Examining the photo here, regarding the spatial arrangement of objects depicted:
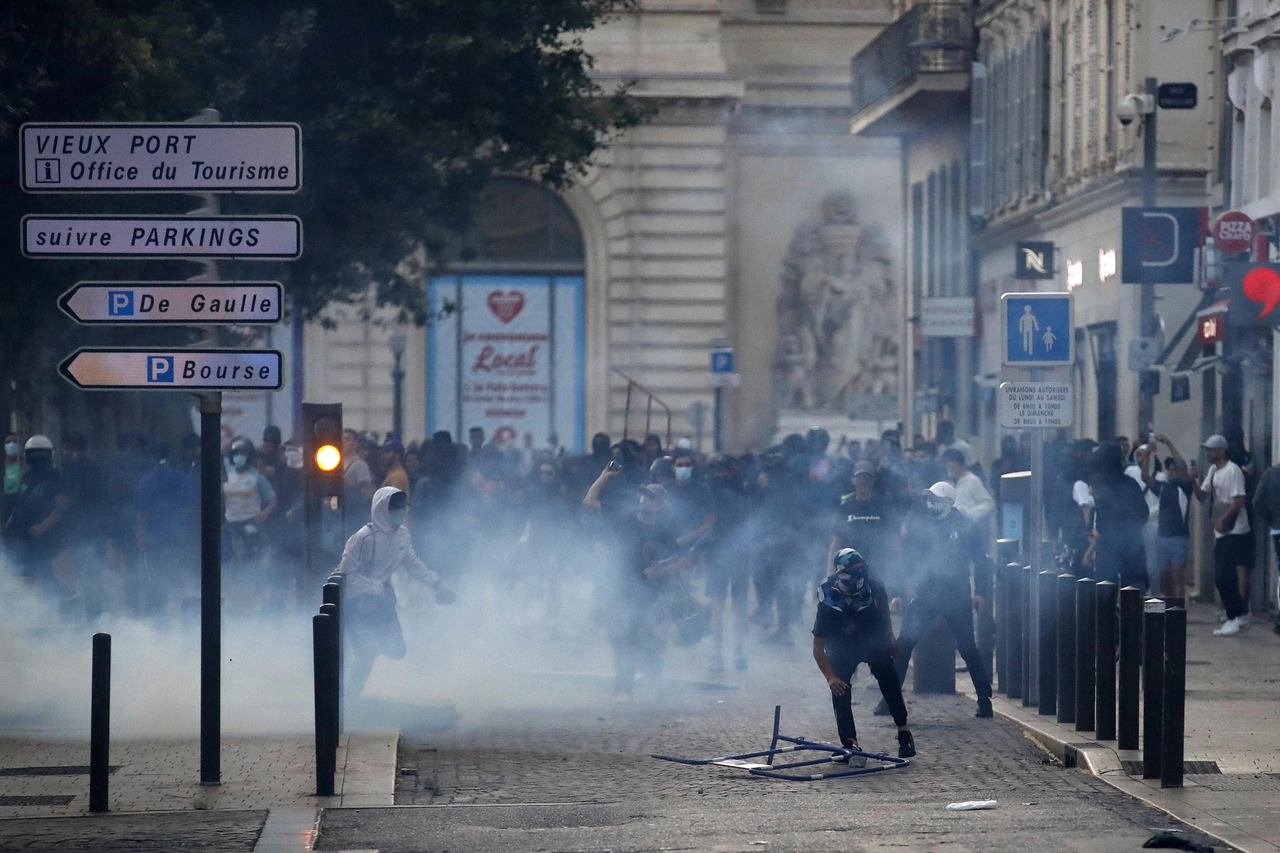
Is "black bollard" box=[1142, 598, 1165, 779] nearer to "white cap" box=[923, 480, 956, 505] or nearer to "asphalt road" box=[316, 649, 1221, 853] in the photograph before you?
"asphalt road" box=[316, 649, 1221, 853]

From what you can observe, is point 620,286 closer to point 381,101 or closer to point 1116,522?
point 381,101

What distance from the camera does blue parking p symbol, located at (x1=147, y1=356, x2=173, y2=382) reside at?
11.4 meters

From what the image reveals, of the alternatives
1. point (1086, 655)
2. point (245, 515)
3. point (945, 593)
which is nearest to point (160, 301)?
point (1086, 655)

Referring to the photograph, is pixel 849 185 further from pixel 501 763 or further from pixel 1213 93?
pixel 501 763

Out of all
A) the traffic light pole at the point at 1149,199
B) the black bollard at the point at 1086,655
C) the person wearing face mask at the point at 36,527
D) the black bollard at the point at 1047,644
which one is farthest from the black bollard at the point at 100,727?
the traffic light pole at the point at 1149,199

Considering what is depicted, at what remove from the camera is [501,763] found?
12.7 m

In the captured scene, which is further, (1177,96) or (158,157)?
(1177,96)

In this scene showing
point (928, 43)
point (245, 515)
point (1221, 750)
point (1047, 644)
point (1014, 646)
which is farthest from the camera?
point (928, 43)

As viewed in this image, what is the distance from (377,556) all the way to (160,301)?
3514 millimetres

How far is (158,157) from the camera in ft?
37.4

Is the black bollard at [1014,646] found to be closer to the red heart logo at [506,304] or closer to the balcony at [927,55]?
the balcony at [927,55]

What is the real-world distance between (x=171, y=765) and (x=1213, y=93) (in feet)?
57.7

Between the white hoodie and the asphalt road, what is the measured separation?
973 millimetres

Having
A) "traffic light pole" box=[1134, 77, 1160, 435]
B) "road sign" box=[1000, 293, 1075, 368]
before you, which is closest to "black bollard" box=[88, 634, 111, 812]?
"road sign" box=[1000, 293, 1075, 368]
